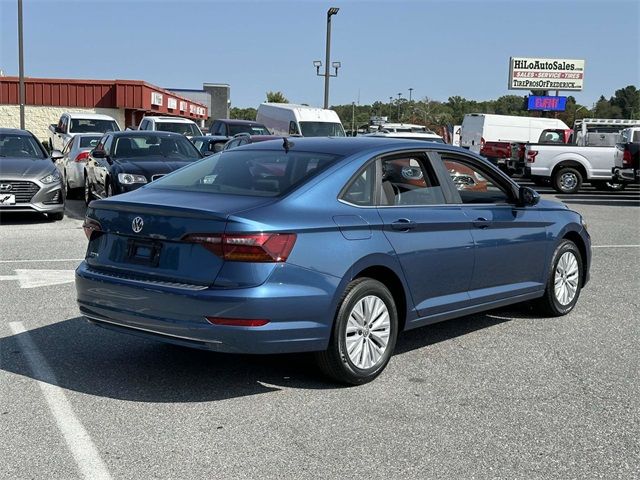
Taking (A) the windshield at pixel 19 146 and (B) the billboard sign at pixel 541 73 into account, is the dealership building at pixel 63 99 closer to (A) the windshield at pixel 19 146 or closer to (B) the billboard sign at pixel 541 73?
(A) the windshield at pixel 19 146

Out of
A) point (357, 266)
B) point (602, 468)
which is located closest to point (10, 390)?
point (357, 266)

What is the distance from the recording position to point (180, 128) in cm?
2469

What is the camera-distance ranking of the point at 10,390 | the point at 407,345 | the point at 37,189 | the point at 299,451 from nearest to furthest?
the point at 299,451 < the point at 10,390 < the point at 407,345 < the point at 37,189

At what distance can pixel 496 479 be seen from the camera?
379cm

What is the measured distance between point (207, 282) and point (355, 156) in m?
1.45

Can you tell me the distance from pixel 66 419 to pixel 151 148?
406 inches

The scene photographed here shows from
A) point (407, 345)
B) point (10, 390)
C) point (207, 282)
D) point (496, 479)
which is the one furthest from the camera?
point (407, 345)

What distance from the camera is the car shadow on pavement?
500 centimetres

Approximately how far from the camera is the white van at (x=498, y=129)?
1331 inches

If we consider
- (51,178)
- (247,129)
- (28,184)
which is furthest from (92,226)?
(247,129)

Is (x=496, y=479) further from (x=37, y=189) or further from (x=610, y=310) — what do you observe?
(x=37, y=189)

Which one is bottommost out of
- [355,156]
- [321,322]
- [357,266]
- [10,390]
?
[10,390]

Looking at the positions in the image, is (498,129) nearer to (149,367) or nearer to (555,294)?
(555,294)

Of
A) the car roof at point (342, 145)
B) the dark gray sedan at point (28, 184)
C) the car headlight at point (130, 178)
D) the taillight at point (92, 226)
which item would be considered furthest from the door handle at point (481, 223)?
the dark gray sedan at point (28, 184)
